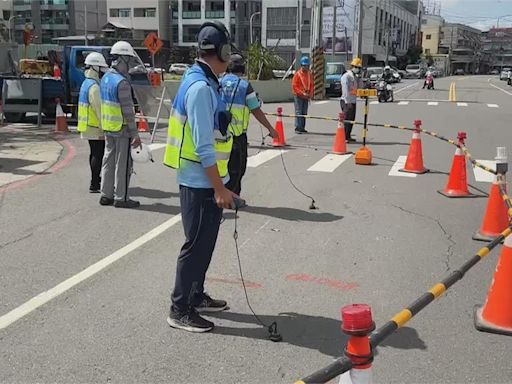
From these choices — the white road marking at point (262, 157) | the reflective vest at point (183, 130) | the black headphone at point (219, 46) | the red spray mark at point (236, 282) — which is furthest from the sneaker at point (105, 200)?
the black headphone at point (219, 46)

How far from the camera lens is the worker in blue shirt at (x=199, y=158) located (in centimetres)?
362

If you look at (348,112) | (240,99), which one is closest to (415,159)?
(348,112)

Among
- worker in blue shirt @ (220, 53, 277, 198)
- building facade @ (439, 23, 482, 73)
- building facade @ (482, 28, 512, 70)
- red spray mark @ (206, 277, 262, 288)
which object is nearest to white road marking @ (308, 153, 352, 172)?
worker in blue shirt @ (220, 53, 277, 198)

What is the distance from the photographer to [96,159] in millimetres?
8227

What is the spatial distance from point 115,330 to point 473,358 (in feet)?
7.90

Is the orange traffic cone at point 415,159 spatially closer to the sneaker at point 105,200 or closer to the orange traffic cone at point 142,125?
the sneaker at point 105,200

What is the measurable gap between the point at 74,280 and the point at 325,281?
2166 millimetres

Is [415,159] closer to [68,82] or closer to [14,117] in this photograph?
[68,82]

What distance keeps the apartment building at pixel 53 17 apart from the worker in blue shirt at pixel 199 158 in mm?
99150

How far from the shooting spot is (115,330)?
403 centimetres

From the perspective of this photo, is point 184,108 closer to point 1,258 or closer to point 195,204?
point 195,204

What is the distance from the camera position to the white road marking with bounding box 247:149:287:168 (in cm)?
1084

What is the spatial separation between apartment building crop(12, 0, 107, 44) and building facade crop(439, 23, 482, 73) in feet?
308

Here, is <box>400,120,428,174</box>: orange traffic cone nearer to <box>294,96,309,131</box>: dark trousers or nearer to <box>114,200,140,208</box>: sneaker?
<box>114,200,140,208</box>: sneaker
